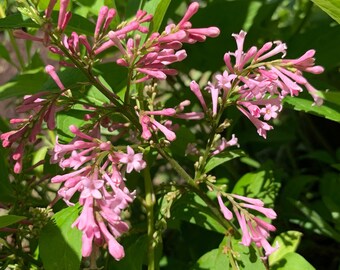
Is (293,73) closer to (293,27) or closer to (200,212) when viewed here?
(200,212)

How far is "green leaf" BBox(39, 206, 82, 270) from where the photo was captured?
115 centimetres

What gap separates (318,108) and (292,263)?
1.24 ft

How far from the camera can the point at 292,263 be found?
4.44ft

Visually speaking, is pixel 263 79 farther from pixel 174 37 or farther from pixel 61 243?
pixel 61 243

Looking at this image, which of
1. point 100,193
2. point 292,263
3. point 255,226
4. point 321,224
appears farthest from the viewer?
point 321,224

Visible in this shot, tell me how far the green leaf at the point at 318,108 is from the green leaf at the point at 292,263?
1.14 ft

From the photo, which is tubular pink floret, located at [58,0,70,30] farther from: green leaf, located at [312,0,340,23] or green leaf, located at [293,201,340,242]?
green leaf, located at [293,201,340,242]

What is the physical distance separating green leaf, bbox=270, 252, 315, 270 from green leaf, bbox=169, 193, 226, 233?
16 centimetres

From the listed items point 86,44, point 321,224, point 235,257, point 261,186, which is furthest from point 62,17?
point 321,224

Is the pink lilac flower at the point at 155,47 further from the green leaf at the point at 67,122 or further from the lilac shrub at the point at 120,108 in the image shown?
the green leaf at the point at 67,122

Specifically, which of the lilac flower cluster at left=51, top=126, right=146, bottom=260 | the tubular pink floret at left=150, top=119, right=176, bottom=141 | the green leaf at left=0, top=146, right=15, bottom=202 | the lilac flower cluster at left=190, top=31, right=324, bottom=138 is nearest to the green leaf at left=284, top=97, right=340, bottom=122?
the lilac flower cluster at left=190, top=31, right=324, bottom=138

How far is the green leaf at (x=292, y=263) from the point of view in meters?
1.32

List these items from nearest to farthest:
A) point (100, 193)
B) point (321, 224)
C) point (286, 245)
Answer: point (100, 193)
point (286, 245)
point (321, 224)

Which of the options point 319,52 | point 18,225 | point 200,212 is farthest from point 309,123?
point 18,225
